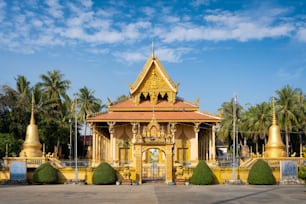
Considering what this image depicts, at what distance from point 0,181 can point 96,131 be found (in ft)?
35.4

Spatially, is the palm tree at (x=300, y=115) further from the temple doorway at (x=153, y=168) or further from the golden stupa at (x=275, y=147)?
the temple doorway at (x=153, y=168)

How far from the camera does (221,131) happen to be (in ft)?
209

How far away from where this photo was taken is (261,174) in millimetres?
28766

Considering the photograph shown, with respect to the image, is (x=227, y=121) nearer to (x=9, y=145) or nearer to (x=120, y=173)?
(x=9, y=145)

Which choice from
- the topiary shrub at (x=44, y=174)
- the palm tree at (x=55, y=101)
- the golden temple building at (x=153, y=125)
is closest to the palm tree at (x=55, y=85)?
the palm tree at (x=55, y=101)

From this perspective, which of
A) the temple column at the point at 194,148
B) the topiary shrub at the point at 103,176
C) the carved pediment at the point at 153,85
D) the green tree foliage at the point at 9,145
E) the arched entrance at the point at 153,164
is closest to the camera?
the topiary shrub at the point at 103,176

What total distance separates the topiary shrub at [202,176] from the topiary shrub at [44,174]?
408 inches

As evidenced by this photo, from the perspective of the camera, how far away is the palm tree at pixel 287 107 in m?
52.5

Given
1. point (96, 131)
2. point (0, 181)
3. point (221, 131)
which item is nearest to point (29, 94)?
point (96, 131)

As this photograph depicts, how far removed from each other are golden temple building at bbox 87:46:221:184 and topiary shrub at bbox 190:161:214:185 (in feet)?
10.5

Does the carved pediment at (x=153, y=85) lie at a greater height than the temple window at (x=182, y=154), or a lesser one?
greater

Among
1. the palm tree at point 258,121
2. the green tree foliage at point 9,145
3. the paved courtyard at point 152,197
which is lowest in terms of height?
the paved courtyard at point 152,197

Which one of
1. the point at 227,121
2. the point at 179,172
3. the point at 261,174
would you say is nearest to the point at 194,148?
the point at 179,172

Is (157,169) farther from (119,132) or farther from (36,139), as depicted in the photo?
(36,139)
